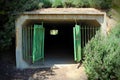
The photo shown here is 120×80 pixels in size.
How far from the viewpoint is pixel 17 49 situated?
13.5 meters

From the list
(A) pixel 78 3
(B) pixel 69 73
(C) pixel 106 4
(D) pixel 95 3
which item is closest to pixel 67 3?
(A) pixel 78 3

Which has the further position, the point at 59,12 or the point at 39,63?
the point at 39,63

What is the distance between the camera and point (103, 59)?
36.5ft

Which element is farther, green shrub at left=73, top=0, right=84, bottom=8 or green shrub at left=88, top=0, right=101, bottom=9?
green shrub at left=73, top=0, right=84, bottom=8

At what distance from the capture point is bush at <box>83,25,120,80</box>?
1094 cm

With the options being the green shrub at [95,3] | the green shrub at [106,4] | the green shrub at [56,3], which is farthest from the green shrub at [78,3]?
the green shrub at [106,4]

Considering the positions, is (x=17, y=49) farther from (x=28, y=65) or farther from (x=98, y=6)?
(x=98, y=6)

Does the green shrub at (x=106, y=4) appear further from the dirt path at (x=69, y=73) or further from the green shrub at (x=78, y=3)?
the dirt path at (x=69, y=73)

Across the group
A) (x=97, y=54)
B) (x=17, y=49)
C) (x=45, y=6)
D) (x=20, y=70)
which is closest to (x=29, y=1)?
(x=45, y=6)

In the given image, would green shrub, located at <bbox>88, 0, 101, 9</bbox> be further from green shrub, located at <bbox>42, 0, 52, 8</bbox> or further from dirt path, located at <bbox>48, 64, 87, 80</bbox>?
dirt path, located at <bbox>48, 64, 87, 80</bbox>

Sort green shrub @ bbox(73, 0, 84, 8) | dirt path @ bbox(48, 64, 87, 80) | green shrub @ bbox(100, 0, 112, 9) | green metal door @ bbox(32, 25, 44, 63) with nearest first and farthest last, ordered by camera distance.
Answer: dirt path @ bbox(48, 64, 87, 80), green metal door @ bbox(32, 25, 44, 63), green shrub @ bbox(100, 0, 112, 9), green shrub @ bbox(73, 0, 84, 8)

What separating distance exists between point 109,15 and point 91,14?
928 mm

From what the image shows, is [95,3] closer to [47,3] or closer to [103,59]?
[47,3]

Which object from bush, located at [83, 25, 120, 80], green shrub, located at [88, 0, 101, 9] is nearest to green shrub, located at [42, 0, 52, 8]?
green shrub, located at [88, 0, 101, 9]
